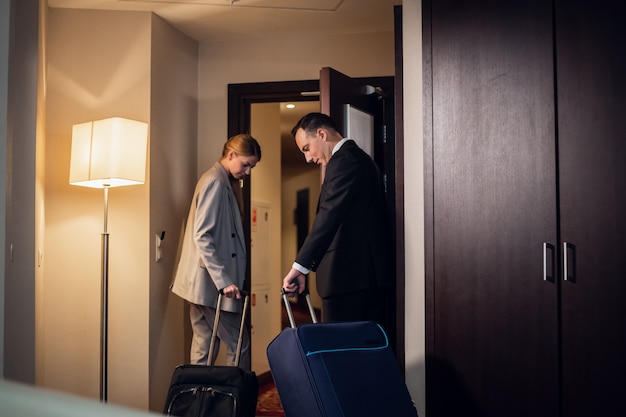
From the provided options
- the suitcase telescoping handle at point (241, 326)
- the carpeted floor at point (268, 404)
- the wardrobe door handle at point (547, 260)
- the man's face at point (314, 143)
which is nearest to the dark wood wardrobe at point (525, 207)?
the wardrobe door handle at point (547, 260)

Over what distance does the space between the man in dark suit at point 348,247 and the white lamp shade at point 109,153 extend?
3.52 ft

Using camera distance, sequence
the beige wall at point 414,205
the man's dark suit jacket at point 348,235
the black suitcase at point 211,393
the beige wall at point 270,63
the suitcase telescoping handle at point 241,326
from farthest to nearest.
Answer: the beige wall at point 270,63 → the suitcase telescoping handle at point 241,326 → the man's dark suit jacket at point 348,235 → the black suitcase at point 211,393 → the beige wall at point 414,205

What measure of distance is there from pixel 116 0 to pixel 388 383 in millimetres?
2652

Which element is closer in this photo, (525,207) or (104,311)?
(525,207)

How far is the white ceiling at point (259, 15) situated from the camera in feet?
13.3

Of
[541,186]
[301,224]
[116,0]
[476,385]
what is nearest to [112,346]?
[116,0]

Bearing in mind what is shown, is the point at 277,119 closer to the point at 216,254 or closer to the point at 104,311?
the point at 216,254

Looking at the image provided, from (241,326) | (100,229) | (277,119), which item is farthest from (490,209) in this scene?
(277,119)

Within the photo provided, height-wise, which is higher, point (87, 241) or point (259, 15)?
point (259, 15)

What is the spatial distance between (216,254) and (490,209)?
1596 mm

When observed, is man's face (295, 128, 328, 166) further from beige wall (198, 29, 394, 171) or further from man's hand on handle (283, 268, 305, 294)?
beige wall (198, 29, 394, 171)

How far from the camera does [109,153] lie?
143 inches

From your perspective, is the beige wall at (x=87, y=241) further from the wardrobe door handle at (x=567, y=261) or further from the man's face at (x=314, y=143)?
the wardrobe door handle at (x=567, y=261)

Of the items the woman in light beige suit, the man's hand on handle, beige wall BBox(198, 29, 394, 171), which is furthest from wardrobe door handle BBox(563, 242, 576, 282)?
beige wall BBox(198, 29, 394, 171)
